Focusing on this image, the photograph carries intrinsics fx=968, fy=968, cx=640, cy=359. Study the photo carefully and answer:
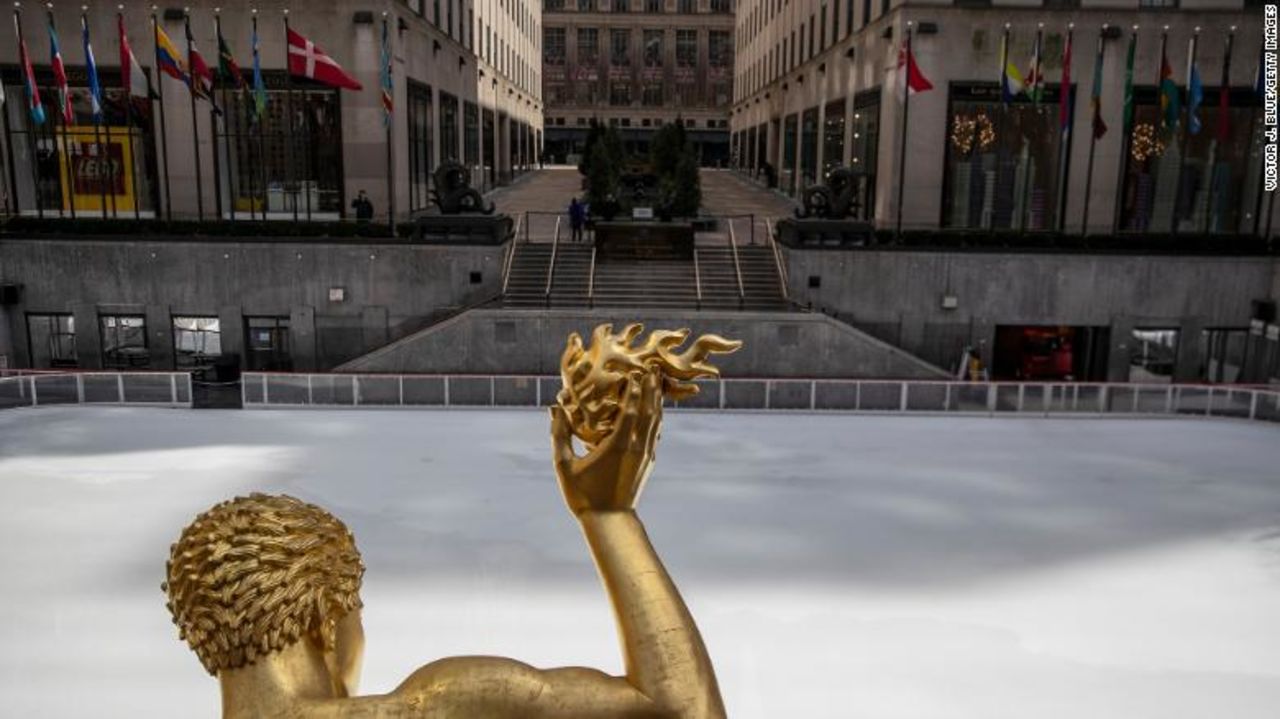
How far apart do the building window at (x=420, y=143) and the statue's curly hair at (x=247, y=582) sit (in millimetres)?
30395

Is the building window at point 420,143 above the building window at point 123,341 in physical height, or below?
above

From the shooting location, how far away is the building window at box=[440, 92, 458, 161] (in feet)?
129

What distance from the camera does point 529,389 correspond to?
19.8m

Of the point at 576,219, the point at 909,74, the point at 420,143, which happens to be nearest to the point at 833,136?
the point at 909,74

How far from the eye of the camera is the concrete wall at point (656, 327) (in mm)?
23062

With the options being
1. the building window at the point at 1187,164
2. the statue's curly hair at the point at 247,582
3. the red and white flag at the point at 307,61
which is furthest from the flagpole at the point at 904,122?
the statue's curly hair at the point at 247,582

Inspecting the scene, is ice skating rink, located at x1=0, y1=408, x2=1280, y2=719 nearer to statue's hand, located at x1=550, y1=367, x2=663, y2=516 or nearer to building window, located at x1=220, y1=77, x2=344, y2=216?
statue's hand, located at x1=550, y1=367, x2=663, y2=516

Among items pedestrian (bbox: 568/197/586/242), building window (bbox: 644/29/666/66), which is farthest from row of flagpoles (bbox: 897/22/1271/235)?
building window (bbox: 644/29/666/66)

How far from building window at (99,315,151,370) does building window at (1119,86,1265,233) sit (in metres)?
28.7

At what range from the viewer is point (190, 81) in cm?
2489

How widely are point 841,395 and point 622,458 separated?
→ 1724 centimetres

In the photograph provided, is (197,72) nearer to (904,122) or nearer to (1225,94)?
(904,122)

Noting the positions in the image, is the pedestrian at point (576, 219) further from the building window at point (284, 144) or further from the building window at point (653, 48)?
the building window at point (653, 48)

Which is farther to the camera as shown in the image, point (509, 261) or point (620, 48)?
point (620, 48)
